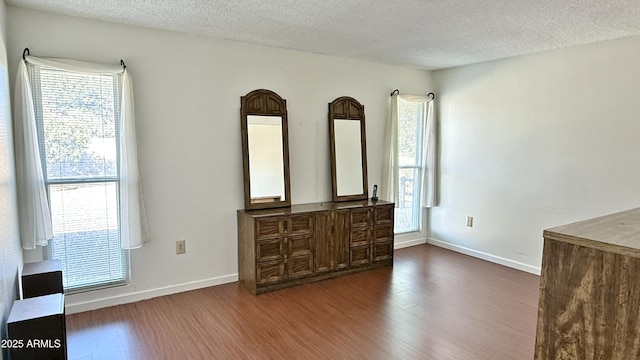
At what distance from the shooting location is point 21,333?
1.74 metres

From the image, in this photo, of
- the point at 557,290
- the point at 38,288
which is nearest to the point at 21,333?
the point at 38,288

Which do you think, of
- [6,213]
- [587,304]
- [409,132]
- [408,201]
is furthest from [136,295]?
[409,132]

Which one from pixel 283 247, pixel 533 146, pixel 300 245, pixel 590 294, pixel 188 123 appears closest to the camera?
pixel 590 294

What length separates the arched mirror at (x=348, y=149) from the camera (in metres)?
4.23

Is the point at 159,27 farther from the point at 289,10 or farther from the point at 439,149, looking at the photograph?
the point at 439,149

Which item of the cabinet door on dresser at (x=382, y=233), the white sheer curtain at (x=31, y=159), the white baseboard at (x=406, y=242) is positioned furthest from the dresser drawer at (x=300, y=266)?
the white sheer curtain at (x=31, y=159)

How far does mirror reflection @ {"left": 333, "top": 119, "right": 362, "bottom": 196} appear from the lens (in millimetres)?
4270

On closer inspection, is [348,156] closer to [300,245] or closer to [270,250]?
[300,245]

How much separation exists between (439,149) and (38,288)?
4.32 metres

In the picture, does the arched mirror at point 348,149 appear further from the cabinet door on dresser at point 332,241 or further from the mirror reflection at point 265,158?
the mirror reflection at point 265,158

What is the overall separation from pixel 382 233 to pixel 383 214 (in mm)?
204

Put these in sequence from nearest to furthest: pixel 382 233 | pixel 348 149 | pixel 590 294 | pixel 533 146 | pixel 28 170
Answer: pixel 590 294, pixel 28 170, pixel 533 146, pixel 382 233, pixel 348 149

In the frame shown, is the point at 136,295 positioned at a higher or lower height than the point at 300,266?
lower

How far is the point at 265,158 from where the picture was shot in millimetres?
3762
